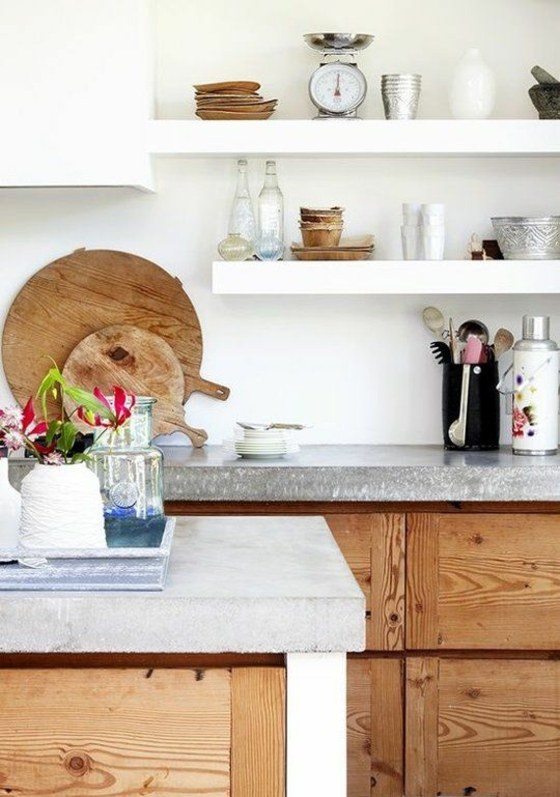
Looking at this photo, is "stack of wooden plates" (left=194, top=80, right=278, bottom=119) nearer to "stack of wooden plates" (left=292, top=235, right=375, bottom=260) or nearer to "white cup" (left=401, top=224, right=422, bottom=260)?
"stack of wooden plates" (left=292, top=235, right=375, bottom=260)

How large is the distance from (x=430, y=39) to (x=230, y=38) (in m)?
0.59

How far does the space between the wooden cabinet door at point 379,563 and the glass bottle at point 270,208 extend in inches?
35.4

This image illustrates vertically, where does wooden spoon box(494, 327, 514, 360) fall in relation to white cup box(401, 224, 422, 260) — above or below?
below

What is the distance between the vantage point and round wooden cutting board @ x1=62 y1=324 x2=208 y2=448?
3.77 meters

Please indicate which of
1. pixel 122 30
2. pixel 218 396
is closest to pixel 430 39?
pixel 122 30

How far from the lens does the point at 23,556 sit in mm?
1824

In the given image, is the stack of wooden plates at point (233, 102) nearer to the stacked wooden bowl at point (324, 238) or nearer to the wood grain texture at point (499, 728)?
the stacked wooden bowl at point (324, 238)

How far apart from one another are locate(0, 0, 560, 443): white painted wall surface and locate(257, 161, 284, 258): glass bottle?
0.13m

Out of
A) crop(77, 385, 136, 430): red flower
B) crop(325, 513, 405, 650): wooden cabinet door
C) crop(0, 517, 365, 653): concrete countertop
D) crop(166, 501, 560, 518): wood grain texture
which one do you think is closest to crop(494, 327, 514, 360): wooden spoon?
crop(166, 501, 560, 518): wood grain texture

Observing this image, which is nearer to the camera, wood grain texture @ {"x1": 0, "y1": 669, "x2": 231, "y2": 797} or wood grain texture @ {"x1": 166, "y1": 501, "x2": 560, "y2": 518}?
wood grain texture @ {"x1": 0, "y1": 669, "x2": 231, "y2": 797}

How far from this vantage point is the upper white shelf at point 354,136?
3.59m

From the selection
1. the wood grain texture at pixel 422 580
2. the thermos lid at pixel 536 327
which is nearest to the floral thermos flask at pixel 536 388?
the thermos lid at pixel 536 327

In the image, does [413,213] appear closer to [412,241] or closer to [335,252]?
[412,241]

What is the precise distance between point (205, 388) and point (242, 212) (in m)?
→ 0.53
